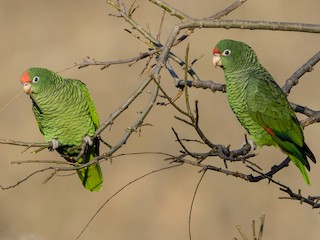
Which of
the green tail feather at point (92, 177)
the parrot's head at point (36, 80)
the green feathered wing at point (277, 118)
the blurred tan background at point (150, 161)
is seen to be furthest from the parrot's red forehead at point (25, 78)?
the blurred tan background at point (150, 161)

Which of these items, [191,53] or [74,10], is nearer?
[191,53]

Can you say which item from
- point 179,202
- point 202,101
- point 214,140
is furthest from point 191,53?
point 179,202

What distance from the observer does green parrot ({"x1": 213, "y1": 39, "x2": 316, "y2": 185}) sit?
4.76 m

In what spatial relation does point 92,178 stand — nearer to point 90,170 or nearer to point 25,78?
point 90,170

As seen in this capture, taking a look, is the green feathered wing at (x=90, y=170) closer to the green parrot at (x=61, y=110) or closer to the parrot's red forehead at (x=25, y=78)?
the green parrot at (x=61, y=110)

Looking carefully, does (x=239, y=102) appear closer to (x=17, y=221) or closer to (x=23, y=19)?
(x=17, y=221)

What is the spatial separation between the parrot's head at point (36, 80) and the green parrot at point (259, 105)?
1140 millimetres

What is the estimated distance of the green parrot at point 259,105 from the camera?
476 cm

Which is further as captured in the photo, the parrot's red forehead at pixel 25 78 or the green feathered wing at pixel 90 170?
the green feathered wing at pixel 90 170

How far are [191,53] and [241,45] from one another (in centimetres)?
723

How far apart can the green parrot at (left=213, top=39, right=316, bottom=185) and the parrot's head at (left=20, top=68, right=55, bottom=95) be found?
1140 mm

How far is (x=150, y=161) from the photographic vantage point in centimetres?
1041

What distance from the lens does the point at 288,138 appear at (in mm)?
4793

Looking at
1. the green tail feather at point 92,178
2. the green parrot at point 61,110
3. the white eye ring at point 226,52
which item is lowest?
the green tail feather at point 92,178
